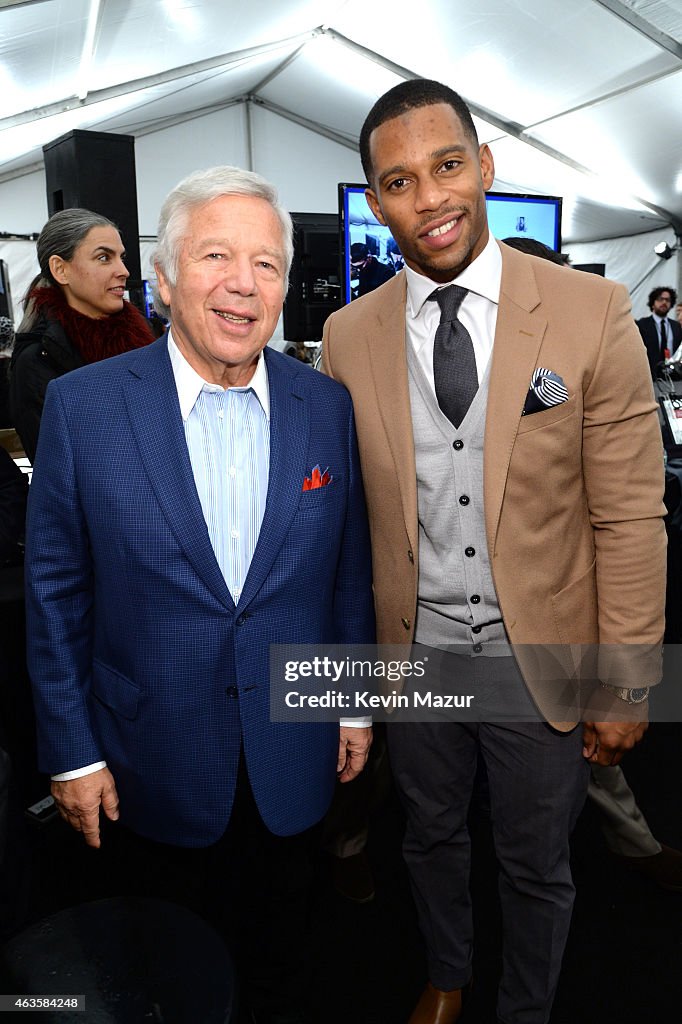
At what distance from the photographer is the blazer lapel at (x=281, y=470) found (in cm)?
134

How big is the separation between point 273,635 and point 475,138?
930 millimetres

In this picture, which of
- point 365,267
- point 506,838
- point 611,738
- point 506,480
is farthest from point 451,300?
point 365,267

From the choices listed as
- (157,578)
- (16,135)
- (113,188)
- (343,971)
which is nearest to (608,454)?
(157,578)

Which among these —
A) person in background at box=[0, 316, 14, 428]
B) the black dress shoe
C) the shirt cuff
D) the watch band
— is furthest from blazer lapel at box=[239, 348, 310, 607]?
person in background at box=[0, 316, 14, 428]

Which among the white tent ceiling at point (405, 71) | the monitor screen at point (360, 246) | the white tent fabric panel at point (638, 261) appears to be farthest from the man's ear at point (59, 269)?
the white tent fabric panel at point (638, 261)

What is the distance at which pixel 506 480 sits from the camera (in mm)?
1398

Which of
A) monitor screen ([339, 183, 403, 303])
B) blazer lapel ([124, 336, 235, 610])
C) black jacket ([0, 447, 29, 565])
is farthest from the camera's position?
monitor screen ([339, 183, 403, 303])

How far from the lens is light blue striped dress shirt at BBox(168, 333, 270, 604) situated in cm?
136

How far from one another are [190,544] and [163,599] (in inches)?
4.2

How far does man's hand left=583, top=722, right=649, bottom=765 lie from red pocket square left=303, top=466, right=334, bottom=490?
26.5 inches

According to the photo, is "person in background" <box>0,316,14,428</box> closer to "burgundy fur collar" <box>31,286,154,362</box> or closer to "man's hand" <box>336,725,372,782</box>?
"burgundy fur collar" <box>31,286,154,362</box>

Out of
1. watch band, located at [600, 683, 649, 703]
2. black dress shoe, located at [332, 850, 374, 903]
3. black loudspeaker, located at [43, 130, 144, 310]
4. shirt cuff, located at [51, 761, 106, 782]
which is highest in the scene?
black loudspeaker, located at [43, 130, 144, 310]

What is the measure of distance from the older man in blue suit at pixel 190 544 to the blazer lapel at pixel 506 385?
27cm

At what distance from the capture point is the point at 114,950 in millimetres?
1159
